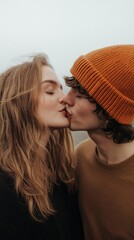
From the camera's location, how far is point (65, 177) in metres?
1.48

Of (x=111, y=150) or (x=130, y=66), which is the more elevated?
(x=130, y=66)

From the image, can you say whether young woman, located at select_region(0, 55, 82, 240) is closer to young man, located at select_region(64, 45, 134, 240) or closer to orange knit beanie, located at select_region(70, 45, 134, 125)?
young man, located at select_region(64, 45, 134, 240)

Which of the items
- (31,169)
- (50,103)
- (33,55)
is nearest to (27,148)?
(31,169)

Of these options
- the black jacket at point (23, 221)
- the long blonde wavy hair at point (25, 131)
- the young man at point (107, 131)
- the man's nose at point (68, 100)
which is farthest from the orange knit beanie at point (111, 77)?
the black jacket at point (23, 221)

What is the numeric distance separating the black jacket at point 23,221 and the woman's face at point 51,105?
32 cm

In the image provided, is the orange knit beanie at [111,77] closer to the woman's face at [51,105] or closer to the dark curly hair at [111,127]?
the dark curly hair at [111,127]

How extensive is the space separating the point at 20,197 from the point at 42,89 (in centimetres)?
48

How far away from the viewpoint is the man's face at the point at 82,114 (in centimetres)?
130

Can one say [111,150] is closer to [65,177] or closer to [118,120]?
[118,120]

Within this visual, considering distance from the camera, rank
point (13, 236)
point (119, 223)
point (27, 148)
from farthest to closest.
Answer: point (27, 148) < point (119, 223) < point (13, 236)

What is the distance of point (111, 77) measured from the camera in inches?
47.8

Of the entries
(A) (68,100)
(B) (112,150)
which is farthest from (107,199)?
(A) (68,100)

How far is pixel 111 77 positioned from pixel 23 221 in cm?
67

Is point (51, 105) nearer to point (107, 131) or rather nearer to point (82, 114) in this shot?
point (82, 114)
